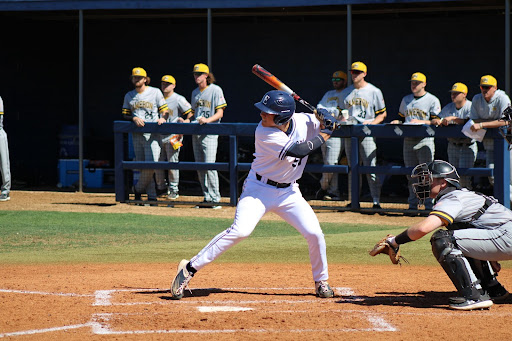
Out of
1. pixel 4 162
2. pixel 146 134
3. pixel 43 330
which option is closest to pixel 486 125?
pixel 146 134

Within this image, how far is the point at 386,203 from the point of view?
39.4ft

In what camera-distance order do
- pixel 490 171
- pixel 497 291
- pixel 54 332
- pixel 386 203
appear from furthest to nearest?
pixel 386 203 < pixel 490 171 < pixel 497 291 < pixel 54 332

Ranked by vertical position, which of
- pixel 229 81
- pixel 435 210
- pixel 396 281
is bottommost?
pixel 396 281

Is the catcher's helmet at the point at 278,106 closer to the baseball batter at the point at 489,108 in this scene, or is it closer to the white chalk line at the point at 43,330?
the white chalk line at the point at 43,330

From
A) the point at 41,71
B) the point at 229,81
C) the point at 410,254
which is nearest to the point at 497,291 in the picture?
the point at 410,254

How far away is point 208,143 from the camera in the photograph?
11914mm

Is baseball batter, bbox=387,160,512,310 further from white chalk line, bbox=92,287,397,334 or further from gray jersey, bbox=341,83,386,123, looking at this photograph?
gray jersey, bbox=341,83,386,123

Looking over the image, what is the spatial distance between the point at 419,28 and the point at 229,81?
409cm

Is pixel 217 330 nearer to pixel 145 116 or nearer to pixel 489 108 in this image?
pixel 489 108

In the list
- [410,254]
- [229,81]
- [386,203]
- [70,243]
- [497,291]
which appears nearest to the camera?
[497,291]

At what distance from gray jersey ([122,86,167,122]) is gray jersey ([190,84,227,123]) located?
545mm

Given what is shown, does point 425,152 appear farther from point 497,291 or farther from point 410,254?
point 497,291

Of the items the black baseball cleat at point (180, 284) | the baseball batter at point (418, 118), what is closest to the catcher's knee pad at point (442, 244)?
the black baseball cleat at point (180, 284)

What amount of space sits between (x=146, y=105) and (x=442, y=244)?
25.1ft
